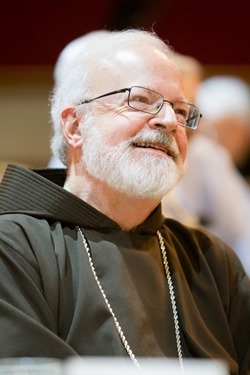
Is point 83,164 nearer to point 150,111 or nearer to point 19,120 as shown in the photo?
point 150,111

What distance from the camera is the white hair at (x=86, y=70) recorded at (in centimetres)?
230

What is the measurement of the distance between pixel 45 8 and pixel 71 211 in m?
3.44

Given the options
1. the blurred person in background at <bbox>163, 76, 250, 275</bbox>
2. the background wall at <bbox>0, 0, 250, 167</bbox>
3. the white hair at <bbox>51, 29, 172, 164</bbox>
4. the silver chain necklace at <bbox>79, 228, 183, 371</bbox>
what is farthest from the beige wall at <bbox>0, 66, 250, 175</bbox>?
the silver chain necklace at <bbox>79, 228, 183, 371</bbox>

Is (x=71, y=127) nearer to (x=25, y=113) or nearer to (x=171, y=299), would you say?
(x=171, y=299)

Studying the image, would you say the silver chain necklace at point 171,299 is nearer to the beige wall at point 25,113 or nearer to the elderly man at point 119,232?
the elderly man at point 119,232

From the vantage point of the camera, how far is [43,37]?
18.0 feet

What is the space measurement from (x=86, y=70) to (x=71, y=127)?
15 cm

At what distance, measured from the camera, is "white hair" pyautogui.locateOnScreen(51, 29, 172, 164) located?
2.30 meters

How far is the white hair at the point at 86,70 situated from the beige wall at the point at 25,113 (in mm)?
3107

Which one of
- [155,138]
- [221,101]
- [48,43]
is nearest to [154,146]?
[155,138]

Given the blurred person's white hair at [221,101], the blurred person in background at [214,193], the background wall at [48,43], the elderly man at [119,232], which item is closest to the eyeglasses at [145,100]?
the elderly man at [119,232]

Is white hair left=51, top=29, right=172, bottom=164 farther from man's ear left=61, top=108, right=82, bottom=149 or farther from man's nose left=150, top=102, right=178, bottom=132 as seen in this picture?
man's nose left=150, top=102, right=178, bottom=132

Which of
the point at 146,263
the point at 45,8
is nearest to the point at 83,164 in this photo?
the point at 146,263

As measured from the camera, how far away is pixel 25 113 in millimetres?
5594
